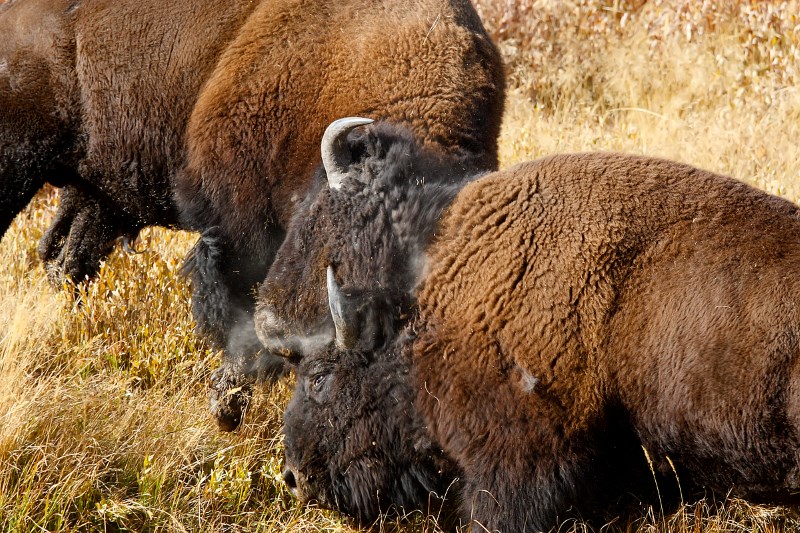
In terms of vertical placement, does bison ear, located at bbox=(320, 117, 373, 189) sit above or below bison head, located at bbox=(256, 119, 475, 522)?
above

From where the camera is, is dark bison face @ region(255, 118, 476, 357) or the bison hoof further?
the bison hoof

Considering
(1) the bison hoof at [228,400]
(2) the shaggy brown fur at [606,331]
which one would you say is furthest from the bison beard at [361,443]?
(1) the bison hoof at [228,400]

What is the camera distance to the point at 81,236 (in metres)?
5.58

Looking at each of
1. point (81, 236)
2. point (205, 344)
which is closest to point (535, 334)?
point (205, 344)

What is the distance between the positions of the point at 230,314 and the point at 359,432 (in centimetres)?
135

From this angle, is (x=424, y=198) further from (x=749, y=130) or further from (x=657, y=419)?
(x=749, y=130)

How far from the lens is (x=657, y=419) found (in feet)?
10.1

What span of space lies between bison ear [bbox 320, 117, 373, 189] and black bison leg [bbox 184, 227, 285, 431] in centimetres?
82

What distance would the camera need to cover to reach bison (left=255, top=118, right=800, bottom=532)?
2.97 meters

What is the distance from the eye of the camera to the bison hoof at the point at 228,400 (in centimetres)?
432

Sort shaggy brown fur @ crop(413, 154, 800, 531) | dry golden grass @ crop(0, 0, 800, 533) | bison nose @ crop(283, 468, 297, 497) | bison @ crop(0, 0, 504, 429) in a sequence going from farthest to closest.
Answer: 1. bison @ crop(0, 0, 504, 429)
2. bison nose @ crop(283, 468, 297, 497)
3. dry golden grass @ crop(0, 0, 800, 533)
4. shaggy brown fur @ crop(413, 154, 800, 531)

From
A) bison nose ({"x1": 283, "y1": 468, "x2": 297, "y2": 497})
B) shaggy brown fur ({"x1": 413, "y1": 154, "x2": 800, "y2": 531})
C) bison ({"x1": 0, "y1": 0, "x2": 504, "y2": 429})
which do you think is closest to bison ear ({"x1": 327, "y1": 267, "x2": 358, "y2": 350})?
shaggy brown fur ({"x1": 413, "y1": 154, "x2": 800, "y2": 531})

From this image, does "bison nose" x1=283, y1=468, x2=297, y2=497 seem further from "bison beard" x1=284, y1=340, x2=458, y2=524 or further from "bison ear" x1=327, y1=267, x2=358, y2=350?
"bison ear" x1=327, y1=267, x2=358, y2=350

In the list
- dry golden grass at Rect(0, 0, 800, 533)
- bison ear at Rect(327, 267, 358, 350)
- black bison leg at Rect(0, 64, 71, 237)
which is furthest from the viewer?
black bison leg at Rect(0, 64, 71, 237)
